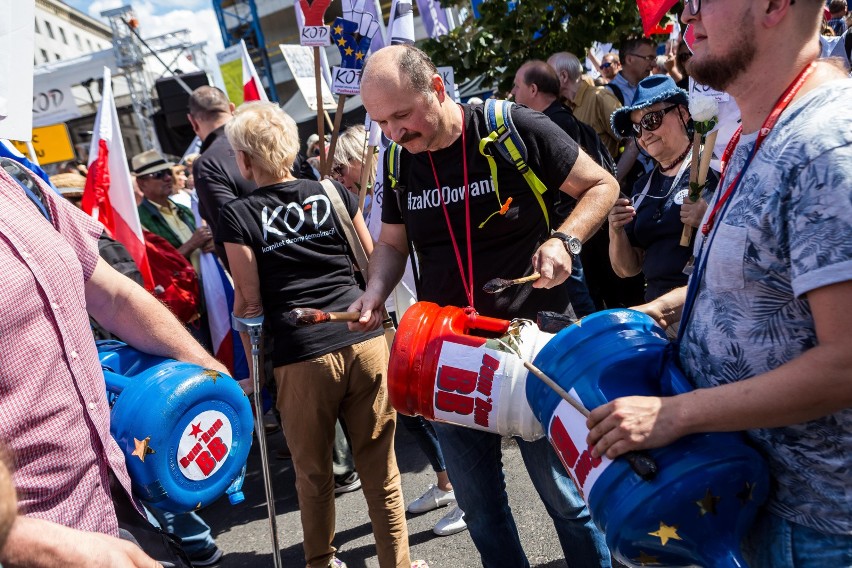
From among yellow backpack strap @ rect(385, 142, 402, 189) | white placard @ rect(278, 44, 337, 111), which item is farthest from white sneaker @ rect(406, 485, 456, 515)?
white placard @ rect(278, 44, 337, 111)

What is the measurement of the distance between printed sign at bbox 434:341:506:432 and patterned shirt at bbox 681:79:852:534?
0.51m

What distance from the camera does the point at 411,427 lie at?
3.60m

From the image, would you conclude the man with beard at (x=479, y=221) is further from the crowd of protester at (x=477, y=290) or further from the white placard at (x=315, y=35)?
the white placard at (x=315, y=35)

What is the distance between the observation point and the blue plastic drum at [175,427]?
1563 mm

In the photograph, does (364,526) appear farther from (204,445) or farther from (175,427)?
(175,427)

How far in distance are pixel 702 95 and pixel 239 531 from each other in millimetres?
3180

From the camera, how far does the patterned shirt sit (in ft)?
3.38

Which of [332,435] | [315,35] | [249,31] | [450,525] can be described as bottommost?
[450,525]

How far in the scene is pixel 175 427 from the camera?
5.16ft

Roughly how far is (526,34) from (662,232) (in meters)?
3.24

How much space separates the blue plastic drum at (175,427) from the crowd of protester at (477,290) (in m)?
0.05

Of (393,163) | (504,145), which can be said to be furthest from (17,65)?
(504,145)

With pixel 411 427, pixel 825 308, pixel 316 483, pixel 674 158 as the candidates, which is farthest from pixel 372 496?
pixel 825 308

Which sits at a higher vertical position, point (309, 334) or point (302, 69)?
point (302, 69)
